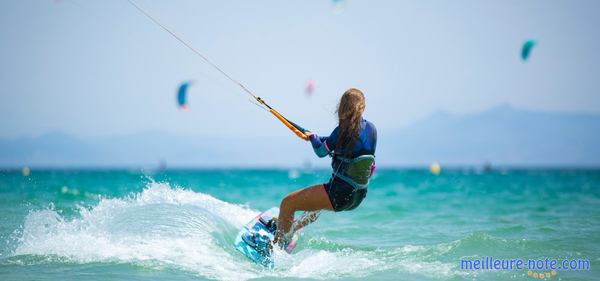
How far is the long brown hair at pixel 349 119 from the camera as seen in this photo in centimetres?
572

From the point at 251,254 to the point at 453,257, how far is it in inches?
89.9

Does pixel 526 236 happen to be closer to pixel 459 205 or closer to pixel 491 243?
pixel 491 243

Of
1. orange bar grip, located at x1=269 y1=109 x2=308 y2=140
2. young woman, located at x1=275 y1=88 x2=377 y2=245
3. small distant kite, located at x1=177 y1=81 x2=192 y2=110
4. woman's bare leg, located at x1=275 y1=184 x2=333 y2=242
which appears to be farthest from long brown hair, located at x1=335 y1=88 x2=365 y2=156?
small distant kite, located at x1=177 y1=81 x2=192 y2=110

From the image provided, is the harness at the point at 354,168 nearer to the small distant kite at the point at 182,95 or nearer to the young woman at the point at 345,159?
the young woman at the point at 345,159

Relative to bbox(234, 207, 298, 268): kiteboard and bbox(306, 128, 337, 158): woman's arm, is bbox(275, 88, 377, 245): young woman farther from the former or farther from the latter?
bbox(234, 207, 298, 268): kiteboard

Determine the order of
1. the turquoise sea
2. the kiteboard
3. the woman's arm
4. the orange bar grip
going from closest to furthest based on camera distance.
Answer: the woman's arm
the orange bar grip
the turquoise sea
the kiteboard

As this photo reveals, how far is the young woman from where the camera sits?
5.73 m

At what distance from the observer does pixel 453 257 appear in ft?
22.8

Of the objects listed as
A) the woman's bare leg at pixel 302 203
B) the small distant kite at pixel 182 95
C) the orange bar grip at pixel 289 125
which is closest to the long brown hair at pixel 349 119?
the orange bar grip at pixel 289 125

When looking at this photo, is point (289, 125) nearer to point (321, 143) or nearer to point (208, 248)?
point (321, 143)

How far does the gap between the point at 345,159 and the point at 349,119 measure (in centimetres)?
38

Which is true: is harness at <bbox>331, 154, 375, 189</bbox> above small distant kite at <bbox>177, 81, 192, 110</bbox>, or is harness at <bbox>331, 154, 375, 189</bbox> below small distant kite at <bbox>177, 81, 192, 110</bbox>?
below

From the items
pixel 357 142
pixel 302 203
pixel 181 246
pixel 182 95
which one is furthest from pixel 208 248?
pixel 182 95

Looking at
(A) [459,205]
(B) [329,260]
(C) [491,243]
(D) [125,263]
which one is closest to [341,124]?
(B) [329,260]
